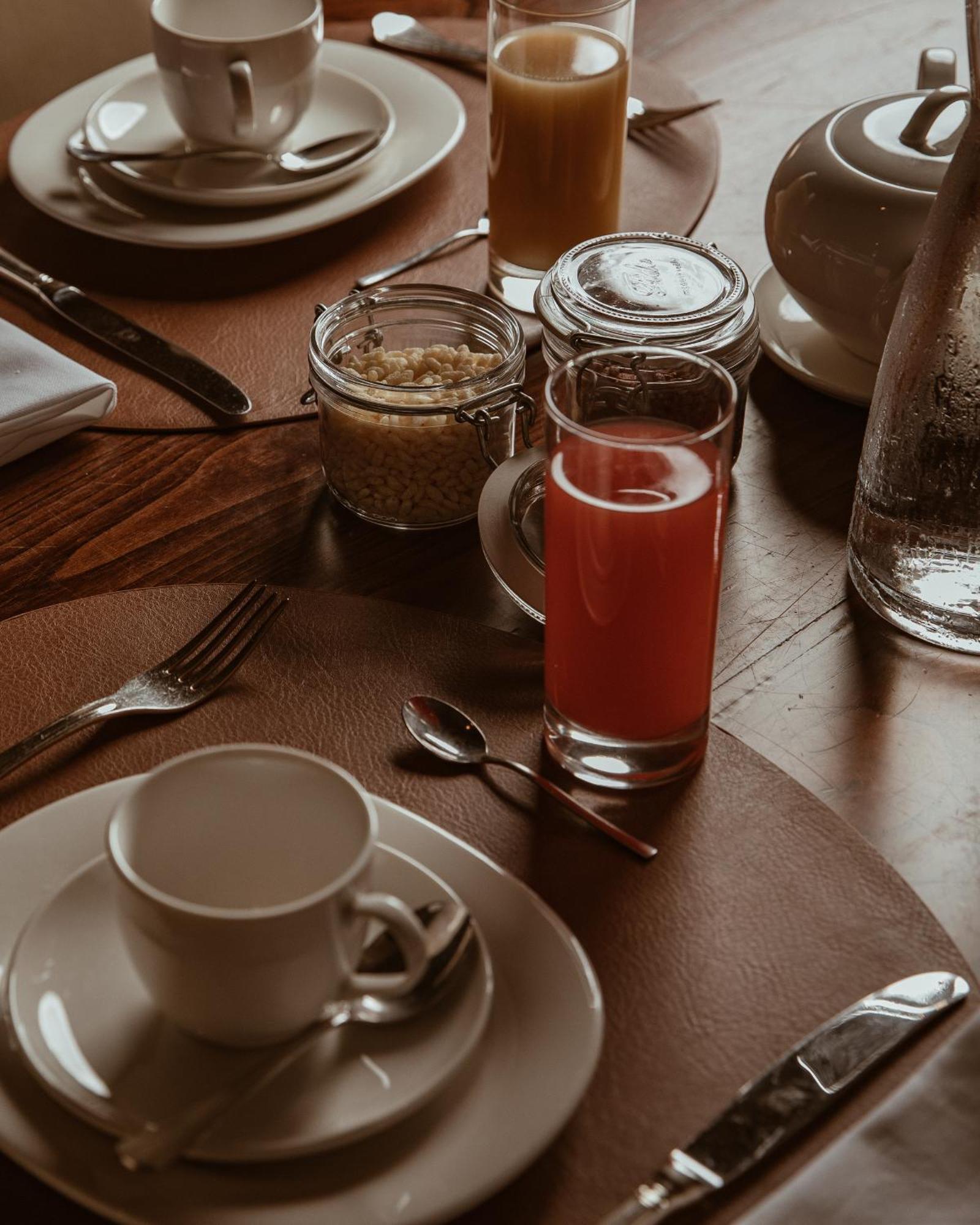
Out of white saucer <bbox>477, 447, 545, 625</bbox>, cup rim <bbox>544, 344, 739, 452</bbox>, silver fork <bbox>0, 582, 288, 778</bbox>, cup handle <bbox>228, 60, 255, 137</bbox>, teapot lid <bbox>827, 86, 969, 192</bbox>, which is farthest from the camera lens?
cup handle <bbox>228, 60, 255, 137</bbox>

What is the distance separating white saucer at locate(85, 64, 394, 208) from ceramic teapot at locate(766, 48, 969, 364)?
434 mm

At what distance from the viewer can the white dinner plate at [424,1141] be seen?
46 cm

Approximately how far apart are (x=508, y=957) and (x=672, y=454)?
243 mm

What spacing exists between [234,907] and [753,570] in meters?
0.45

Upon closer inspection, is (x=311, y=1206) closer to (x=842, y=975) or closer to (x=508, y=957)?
(x=508, y=957)

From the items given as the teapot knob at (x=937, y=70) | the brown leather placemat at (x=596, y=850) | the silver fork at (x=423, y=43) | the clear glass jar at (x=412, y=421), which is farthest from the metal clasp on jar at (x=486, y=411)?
the silver fork at (x=423, y=43)

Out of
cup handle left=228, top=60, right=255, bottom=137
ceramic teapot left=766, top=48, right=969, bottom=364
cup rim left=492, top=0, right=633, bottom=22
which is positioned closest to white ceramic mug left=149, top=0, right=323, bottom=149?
cup handle left=228, top=60, right=255, bottom=137

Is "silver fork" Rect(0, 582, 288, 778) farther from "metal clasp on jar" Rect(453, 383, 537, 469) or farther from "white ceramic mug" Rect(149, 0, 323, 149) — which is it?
"white ceramic mug" Rect(149, 0, 323, 149)

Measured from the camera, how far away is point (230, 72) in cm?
113

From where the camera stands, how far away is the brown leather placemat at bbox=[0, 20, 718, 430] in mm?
1031

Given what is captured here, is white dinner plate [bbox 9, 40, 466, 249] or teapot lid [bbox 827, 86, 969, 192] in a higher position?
teapot lid [bbox 827, 86, 969, 192]

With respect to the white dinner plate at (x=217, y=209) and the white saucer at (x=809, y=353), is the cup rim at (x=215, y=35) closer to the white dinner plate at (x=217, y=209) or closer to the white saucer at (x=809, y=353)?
the white dinner plate at (x=217, y=209)

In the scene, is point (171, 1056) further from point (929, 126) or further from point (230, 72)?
point (230, 72)

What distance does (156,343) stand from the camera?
3.45 feet
